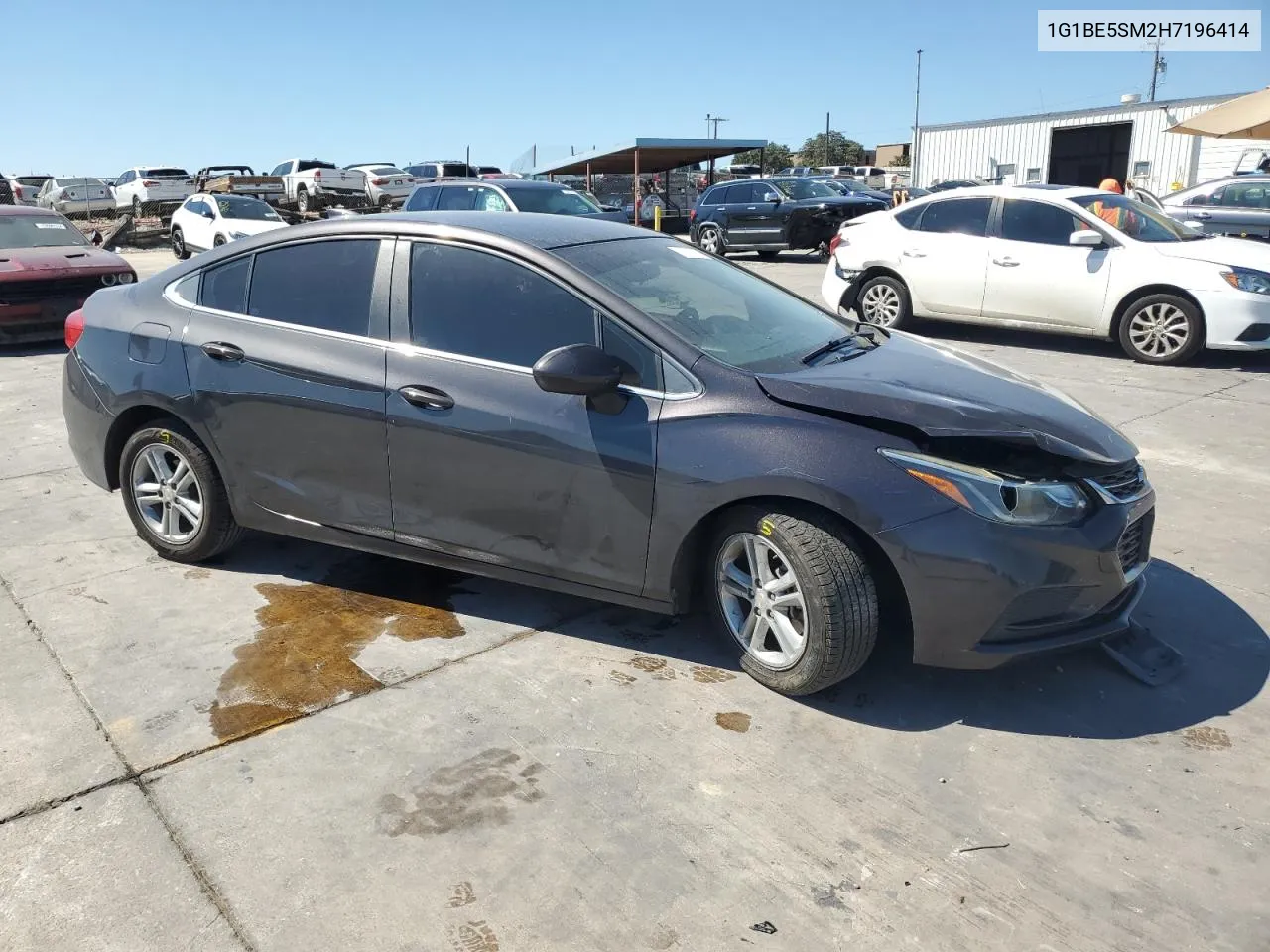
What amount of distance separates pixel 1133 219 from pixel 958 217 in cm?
160

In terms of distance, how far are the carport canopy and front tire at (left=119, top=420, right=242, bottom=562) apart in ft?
68.4

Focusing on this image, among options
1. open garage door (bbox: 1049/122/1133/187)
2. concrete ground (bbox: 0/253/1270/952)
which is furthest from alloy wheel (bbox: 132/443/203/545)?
open garage door (bbox: 1049/122/1133/187)

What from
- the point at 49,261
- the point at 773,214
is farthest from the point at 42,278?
the point at 773,214

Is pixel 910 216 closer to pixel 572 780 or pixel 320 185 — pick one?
pixel 572 780

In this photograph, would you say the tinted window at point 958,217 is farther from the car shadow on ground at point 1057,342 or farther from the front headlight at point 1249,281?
the front headlight at point 1249,281

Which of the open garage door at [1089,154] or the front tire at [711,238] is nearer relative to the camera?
the front tire at [711,238]

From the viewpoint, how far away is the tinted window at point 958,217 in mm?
10000

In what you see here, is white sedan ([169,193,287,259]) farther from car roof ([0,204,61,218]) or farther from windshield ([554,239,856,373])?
windshield ([554,239,856,373])

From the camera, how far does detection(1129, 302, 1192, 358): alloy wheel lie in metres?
8.87

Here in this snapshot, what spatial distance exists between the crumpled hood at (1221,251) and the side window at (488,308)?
7.26 meters

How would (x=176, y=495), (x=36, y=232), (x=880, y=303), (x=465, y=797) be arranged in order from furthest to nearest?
1. (x=36, y=232)
2. (x=880, y=303)
3. (x=176, y=495)
4. (x=465, y=797)

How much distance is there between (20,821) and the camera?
2.83 m

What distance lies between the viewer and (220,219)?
18797 millimetres

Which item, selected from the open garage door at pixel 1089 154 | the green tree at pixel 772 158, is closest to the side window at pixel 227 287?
the open garage door at pixel 1089 154
